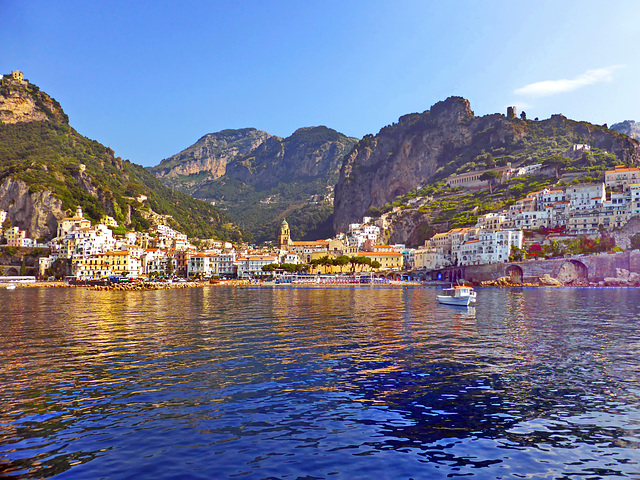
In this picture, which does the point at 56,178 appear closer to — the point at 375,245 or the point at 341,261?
the point at 341,261

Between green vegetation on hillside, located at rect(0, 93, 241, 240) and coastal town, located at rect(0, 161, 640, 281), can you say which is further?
green vegetation on hillside, located at rect(0, 93, 241, 240)

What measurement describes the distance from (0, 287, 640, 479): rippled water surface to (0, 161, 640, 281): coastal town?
84201 mm

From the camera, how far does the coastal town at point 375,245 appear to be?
99.2 metres

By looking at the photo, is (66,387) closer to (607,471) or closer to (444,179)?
(607,471)

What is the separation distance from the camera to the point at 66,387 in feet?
44.0

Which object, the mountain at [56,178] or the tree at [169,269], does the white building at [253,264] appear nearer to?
the tree at [169,269]

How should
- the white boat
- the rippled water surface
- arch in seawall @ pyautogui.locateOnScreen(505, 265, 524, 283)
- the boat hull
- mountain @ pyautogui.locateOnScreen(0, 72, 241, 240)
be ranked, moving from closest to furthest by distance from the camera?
the rippled water surface
the boat hull
the white boat
arch in seawall @ pyautogui.locateOnScreen(505, 265, 524, 283)
mountain @ pyautogui.locateOnScreen(0, 72, 241, 240)

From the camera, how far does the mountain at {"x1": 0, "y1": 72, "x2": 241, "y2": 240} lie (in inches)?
4638

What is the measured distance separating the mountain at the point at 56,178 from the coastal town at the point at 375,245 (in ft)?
17.6

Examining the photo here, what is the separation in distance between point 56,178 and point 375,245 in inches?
3612

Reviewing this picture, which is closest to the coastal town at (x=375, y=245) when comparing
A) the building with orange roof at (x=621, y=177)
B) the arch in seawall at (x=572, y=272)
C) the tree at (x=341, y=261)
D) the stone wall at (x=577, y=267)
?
the building with orange roof at (x=621, y=177)

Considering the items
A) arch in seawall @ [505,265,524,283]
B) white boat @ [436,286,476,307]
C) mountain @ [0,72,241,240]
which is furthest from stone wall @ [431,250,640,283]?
mountain @ [0,72,241,240]

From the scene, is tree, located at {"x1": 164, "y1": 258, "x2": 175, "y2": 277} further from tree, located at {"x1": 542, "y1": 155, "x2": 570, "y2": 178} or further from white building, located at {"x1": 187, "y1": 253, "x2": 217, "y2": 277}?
tree, located at {"x1": 542, "y1": 155, "x2": 570, "y2": 178}

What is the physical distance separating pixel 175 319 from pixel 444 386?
2273 centimetres
